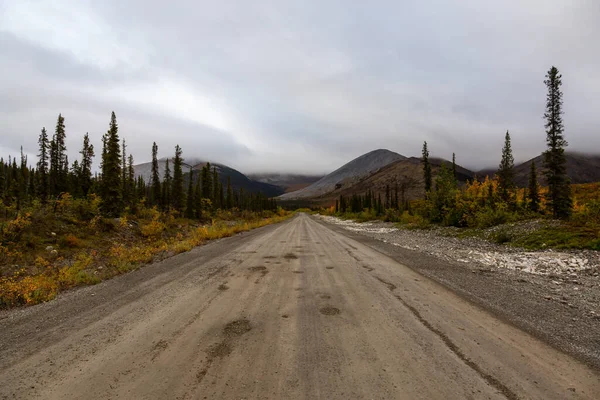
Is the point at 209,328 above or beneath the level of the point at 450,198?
beneath

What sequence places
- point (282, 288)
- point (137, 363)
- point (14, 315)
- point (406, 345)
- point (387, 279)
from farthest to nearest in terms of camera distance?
1. point (387, 279)
2. point (282, 288)
3. point (14, 315)
4. point (406, 345)
5. point (137, 363)

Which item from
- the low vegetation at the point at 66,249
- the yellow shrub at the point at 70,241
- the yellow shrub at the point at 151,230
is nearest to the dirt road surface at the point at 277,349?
the low vegetation at the point at 66,249

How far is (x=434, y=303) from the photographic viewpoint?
17.9 feet

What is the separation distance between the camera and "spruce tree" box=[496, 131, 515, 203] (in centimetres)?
3840

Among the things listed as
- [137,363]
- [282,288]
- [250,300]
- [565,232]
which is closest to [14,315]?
[137,363]

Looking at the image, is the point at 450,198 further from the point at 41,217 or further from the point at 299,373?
the point at 41,217

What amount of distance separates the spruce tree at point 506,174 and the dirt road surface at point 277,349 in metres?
39.7

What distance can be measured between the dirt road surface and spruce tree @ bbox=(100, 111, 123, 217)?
33.7m

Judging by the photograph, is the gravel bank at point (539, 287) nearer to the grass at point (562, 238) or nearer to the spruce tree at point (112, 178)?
the grass at point (562, 238)

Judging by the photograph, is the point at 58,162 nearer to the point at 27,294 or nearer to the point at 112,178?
the point at 112,178

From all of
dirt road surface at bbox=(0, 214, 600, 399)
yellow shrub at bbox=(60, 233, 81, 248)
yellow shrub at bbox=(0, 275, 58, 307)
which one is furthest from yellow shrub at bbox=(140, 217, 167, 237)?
dirt road surface at bbox=(0, 214, 600, 399)

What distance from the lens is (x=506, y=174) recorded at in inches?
1623

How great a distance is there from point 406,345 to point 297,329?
1.50m

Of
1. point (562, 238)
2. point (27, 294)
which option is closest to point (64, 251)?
point (27, 294)
